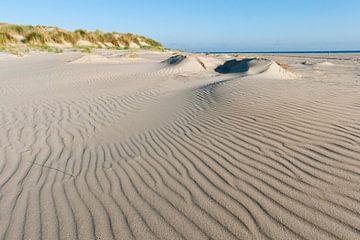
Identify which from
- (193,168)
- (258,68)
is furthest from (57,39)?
(193,168)

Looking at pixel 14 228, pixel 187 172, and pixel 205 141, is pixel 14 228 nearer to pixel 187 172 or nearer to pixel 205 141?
pixel 187 172

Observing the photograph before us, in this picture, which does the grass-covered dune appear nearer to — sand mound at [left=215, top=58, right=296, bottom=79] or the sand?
sand mound at [left=215, top=58, right=296, bottom=79]

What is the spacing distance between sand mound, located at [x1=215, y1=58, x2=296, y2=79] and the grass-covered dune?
680 inches

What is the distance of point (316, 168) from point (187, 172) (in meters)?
1.31

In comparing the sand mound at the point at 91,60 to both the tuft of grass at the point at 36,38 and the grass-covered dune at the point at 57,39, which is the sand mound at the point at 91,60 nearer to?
the grass-covered dune at the point at 57,39

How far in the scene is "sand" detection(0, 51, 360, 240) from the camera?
2561 mm

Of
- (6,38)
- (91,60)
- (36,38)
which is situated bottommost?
(36,38)

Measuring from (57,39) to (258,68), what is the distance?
27.3m

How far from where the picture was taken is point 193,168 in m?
3.52

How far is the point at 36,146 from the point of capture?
16.3 ft

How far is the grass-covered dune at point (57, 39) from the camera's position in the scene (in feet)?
99.4

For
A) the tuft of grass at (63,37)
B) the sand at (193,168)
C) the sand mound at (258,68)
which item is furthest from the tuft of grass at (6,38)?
the sand at (193,168)

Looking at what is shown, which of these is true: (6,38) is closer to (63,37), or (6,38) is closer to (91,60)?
(63,37)

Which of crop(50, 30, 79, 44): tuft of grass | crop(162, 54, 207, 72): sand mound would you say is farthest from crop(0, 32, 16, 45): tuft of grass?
crop(162, 54, 207, 72): sand mound
